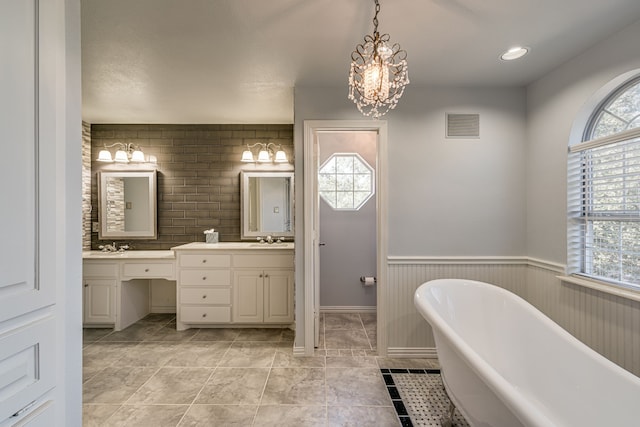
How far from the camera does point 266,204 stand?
365 centimetres

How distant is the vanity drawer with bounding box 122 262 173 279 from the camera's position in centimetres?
316

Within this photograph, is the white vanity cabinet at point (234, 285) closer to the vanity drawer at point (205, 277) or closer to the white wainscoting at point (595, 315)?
the vanity drawer at point (205, 277)

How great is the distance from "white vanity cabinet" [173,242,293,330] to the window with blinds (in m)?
2.54

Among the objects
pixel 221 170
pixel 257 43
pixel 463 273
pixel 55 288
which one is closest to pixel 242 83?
pixel 257 43

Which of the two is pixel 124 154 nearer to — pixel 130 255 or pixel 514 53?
pixel 130 255

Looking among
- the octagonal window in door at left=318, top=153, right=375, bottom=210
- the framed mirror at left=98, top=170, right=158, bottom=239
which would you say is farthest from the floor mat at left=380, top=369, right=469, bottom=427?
the framed mirror at left=98, top=170, right=158, bottom=239

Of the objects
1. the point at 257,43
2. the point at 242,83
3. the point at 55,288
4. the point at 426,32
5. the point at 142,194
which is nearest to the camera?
the point at 55,288

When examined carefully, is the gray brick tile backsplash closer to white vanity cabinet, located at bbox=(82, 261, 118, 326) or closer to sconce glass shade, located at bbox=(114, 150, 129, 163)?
sconce glass shade, located at bbox=(114, 150, 129, 163)

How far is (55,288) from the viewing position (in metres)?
0.94

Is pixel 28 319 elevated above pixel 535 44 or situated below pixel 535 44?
below

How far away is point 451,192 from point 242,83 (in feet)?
6.94

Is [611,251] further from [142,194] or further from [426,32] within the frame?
[142,194]

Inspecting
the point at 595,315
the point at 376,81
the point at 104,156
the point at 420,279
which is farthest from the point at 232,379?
the point at 104,156

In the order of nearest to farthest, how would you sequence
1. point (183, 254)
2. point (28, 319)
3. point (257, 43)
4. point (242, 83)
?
1. point (28, 319)
2. point (257, 43)
3. point (242, 83)
4. point (183, 254)
